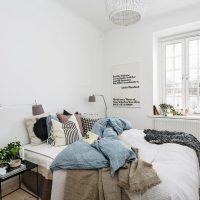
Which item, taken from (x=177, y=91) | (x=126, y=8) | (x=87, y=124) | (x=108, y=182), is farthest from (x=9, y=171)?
(x=177, y=91)

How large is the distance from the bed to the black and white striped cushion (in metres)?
0.20

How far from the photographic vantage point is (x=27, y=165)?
1855 mm

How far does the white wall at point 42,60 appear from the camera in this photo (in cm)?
223

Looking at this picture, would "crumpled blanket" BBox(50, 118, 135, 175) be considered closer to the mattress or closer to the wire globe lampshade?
the mattress

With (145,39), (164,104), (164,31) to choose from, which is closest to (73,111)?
(164,104)

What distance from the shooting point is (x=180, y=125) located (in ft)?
10.8

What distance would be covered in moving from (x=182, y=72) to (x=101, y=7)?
6.54ft

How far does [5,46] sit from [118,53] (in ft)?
7.83

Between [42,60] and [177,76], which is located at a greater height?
[42,60]

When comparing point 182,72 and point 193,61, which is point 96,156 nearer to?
point 182,72

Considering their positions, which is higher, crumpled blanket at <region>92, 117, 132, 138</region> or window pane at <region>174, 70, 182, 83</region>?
window pane at <region>174, 70, 182, 83</region>

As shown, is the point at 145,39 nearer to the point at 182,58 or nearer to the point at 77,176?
the point at 182,58

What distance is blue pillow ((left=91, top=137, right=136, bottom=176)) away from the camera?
1364 mm

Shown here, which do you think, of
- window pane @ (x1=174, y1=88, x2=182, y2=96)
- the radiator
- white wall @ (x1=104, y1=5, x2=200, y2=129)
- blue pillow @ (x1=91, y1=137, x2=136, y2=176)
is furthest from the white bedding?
window pane @ (x1=174, y1=88, x2=182, y2=96)
